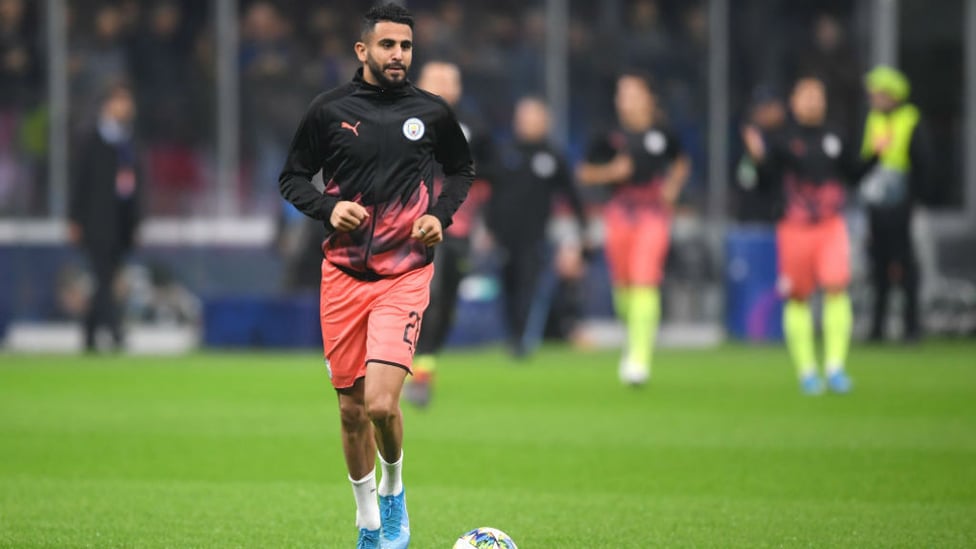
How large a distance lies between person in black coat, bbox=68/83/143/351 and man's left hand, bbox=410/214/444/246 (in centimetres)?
1257

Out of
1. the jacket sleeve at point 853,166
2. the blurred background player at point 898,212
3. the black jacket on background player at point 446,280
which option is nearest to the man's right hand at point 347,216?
the black jacket on background player at point 446,280

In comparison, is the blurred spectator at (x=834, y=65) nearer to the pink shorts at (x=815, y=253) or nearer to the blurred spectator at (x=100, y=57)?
the blurred spectator at (x=100, y=57)

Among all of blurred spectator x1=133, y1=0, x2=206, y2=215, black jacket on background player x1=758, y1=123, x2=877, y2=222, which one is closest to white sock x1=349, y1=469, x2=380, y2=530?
black jacket on background player x1=758, y1=123, x2=877, y2=222

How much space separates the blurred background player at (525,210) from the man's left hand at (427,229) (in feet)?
36.8

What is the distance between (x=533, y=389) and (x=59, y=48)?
11288 millimetres

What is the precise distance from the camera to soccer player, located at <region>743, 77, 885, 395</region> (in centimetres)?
1395

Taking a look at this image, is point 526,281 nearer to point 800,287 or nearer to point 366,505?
point 800,287

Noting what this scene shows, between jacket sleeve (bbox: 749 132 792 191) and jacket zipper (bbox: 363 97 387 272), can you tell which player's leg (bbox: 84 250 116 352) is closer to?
jacket sleeve (bbox: 749 132 792 191)

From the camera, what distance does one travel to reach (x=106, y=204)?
1903 centimetres

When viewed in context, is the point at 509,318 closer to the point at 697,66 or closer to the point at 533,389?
the point at 533,389

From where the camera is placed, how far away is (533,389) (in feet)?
48.0

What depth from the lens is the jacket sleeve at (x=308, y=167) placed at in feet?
22.7

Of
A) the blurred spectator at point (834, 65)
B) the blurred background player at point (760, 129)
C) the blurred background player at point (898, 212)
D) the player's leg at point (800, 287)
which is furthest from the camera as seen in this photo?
the blurred spectator at point (834, 65)

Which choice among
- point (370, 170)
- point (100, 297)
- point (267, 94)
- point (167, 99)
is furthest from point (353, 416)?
point (167, 99)
